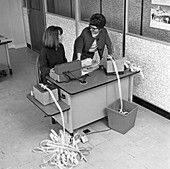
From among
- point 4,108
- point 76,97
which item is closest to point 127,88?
point 76,97

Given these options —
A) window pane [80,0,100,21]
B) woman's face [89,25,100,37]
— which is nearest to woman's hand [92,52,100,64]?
woman's face [89,25,100,37]

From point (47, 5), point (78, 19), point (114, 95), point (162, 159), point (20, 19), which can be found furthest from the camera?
point (20, 19)

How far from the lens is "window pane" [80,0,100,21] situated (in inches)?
150

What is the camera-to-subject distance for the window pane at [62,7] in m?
4.30

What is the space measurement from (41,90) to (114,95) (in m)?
0.87

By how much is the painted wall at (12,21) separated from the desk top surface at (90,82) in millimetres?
3653

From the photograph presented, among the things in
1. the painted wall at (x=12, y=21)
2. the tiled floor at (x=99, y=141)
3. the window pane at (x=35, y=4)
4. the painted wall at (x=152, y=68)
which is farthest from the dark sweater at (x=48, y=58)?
the painted wall at (x=12, y=21)

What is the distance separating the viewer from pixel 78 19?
406 centimetres

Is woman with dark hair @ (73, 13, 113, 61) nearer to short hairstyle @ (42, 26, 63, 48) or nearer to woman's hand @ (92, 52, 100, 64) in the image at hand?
woman's hand @ (92, 52, 100, 64)

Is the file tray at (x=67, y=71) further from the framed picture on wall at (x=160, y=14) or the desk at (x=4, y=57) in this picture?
the desk at (x=4, y=57)

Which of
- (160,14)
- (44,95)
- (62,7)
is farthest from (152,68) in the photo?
(62,7)

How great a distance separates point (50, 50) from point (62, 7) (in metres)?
1.81

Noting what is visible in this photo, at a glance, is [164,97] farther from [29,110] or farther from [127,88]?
[29,110]

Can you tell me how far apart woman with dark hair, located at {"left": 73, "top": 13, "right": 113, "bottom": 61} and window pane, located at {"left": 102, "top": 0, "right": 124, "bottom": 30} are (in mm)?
323
